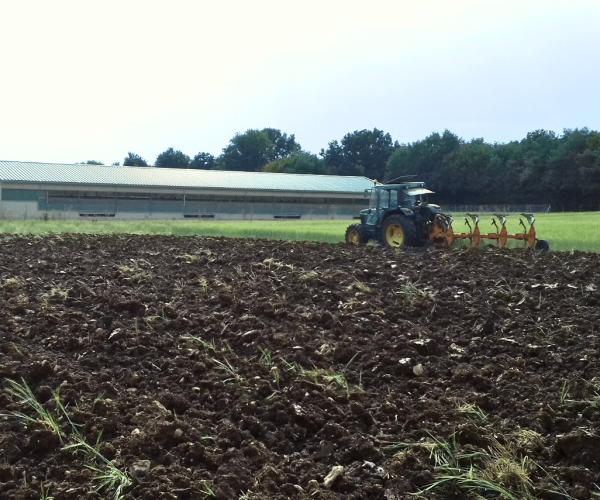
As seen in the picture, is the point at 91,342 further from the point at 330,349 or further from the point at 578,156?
the point at 578,156

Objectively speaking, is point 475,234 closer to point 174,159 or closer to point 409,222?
point 409,222

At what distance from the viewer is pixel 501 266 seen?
424 inches

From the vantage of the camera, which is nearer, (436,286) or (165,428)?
(165,428)

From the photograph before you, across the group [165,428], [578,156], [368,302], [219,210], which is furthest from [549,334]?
[578,156]

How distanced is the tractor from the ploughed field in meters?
7.75

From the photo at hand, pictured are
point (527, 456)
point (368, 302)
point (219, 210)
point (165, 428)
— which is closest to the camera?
point (527, 456)

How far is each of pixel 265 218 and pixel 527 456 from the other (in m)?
48.2

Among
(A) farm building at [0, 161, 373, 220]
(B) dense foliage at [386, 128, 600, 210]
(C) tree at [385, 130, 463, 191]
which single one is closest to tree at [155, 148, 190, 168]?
(C) tree at [385, 130, 463, 191]

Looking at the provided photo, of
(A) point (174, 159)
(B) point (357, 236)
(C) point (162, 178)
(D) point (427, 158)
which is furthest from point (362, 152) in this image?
(B) point (357, 236)

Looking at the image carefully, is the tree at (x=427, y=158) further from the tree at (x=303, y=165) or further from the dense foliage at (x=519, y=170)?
the tree at (x=303, y=165)

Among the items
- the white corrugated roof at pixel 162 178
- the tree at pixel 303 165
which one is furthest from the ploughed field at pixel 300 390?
the tree at pixel 303 165

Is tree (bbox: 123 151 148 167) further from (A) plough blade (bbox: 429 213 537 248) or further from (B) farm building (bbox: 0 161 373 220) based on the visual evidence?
→ (A) plough blade (bbox: 429 213 537 248)

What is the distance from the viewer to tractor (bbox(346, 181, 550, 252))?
53.6 feet

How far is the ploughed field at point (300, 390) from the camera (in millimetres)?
4020
